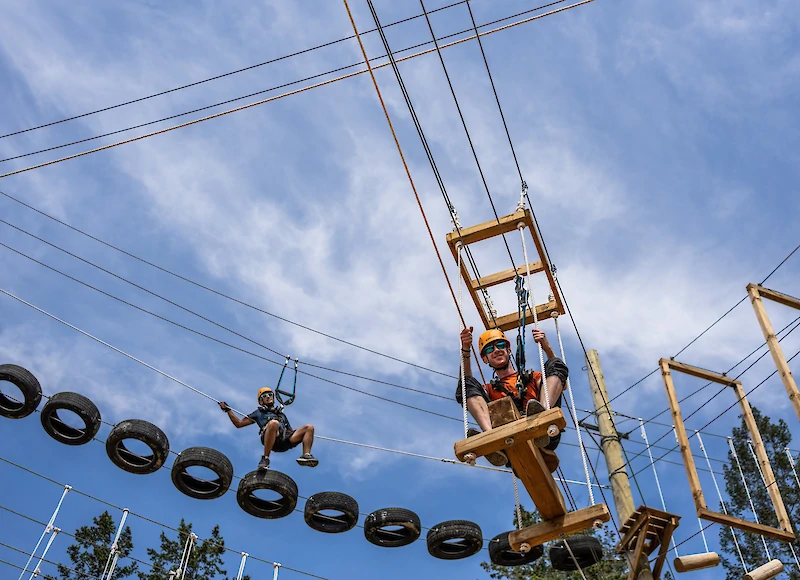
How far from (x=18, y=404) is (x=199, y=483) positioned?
2.04 metres

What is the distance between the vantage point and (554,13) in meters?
7.91

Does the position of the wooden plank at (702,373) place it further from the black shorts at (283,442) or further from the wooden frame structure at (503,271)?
the black shorts at (283,442)

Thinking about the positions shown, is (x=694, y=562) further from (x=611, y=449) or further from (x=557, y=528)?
(x=557, y=528)

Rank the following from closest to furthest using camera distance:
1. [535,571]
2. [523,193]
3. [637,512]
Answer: [637,512] → [523,193] → [535,571]

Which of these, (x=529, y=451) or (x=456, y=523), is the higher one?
(x=456, y=523)

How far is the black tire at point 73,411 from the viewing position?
27.4 feet

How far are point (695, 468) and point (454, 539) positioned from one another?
110 inches

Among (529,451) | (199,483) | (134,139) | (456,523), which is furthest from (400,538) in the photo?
(134,139)

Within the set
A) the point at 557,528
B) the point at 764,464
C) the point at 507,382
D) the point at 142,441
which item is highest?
the point at 764,464

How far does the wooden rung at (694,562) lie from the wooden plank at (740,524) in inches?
18.3

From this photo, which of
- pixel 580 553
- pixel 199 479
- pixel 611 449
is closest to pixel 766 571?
pixel 611 449

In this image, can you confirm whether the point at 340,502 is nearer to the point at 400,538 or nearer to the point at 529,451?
the point at 400,538

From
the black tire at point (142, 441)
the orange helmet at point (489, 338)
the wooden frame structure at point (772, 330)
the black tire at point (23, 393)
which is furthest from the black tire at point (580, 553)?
the black tire at point (23, 393)

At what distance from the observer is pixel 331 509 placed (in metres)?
8.78
